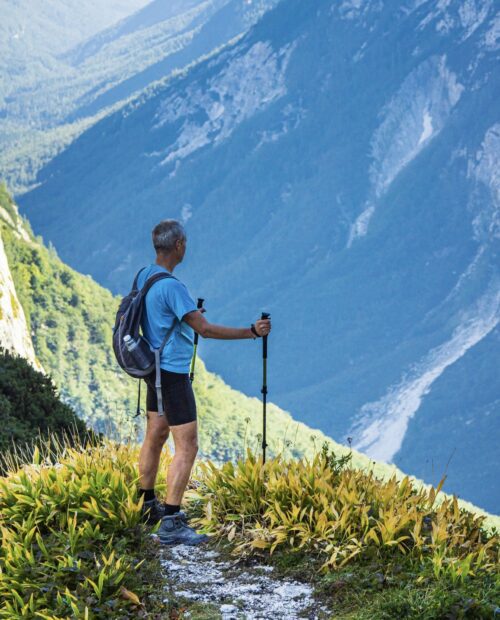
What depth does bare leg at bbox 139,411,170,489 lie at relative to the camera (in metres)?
6.80

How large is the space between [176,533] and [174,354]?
1.40 m

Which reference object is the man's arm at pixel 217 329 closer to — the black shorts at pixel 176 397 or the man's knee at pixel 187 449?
the black shorts at pixel 176 397

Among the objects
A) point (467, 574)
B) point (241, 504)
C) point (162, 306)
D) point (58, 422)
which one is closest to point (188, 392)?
point (162, 306)

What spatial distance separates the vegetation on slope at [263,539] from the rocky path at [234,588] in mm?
119

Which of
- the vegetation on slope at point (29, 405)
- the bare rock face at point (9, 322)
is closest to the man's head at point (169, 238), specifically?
the vegetation on slope at point (29, 405)

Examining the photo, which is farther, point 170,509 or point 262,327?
point 170,509

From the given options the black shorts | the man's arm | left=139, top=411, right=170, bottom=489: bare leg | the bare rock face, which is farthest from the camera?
the bare rock face

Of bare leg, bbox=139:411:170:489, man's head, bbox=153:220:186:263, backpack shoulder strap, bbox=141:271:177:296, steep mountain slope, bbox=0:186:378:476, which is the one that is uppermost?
steep mountain slope, bbox=0:186:378:476

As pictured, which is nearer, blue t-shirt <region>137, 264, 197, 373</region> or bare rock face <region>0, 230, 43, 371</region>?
blue t-shirt <region>137, 264, 197, 373</region>

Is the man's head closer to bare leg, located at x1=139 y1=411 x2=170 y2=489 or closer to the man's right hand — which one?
the man's right hand

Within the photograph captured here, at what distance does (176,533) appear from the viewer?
6895 mm

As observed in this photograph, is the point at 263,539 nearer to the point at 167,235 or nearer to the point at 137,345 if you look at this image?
the point at 137,345

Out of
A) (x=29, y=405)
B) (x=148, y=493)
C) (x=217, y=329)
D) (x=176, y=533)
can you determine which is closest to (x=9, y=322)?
(x=29, y=405)

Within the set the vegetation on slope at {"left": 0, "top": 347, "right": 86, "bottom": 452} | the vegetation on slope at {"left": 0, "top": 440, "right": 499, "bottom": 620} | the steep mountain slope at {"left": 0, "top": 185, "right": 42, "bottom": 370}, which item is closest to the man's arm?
the vegetation on slope at {"left": 0, "top": 440, "right": 499, "bottom": 620}
